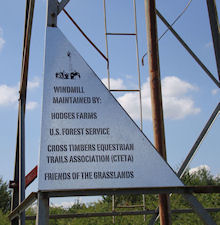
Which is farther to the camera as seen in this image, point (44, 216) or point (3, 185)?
point (3, 185)

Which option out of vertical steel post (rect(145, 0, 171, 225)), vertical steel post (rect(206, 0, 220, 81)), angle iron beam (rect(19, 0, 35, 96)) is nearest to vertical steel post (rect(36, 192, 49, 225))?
vertical steel post (rect(145, 0, 171, 225))

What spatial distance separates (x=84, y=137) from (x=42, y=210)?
0.67m

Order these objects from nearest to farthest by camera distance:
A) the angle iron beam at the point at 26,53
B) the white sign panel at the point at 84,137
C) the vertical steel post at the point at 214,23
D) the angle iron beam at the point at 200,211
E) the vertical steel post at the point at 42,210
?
1. the vertical steel post at the point at 42,210
2. the white sign panel at the point at 84,137
3. the angle iron beam at the point at 200,211
4. the angle iron beam at the point at 26,53
5. the vertical steel post at the point at 214,23

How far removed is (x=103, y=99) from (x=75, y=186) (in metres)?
0.81

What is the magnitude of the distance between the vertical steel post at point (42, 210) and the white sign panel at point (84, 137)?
3.0 inches

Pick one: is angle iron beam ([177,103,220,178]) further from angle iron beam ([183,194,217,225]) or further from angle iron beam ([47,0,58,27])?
angle iron beam ([47,0,58,27])

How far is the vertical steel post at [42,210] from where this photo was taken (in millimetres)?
2566

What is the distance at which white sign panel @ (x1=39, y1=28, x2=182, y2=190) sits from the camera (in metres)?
2.70

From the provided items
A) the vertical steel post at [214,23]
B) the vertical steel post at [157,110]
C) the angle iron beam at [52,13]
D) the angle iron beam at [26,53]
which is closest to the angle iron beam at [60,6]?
the angle iron beam at [52,13]

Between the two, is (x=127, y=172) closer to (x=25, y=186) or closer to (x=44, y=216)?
(x=44, y=216)

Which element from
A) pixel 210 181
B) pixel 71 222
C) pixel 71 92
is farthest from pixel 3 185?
pixel 71 92

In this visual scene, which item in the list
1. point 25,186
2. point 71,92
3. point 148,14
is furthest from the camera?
point 148,14

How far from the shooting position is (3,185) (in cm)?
1917

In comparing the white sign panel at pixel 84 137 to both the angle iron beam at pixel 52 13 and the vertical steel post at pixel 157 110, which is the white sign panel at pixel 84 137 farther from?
the vertical steel post at pixel 157 110
